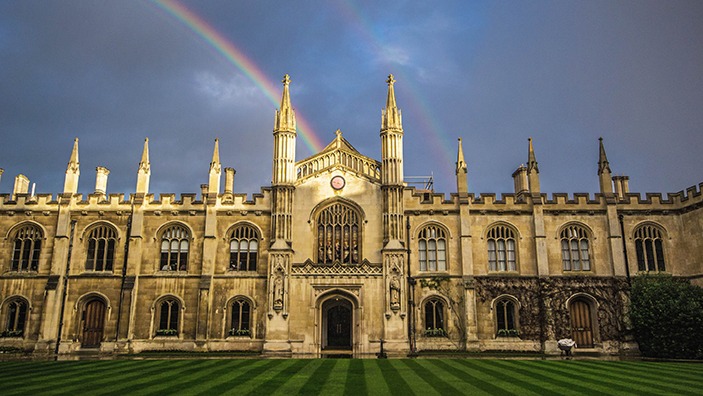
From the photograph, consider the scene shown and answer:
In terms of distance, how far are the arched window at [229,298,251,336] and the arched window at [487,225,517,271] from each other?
1658cm

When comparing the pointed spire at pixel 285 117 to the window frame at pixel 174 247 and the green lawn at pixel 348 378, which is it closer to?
the window frame at pixel 174 247

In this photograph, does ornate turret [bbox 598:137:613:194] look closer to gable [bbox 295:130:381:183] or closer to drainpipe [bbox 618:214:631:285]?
drainpipe [bbox 618:214:631:285]

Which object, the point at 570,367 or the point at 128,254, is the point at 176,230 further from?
the point at 570,367

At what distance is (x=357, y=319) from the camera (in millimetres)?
34438

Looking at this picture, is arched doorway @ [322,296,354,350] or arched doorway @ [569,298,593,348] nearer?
arched doorway @ [569,298,593,348]

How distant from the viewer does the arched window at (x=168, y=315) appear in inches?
1407

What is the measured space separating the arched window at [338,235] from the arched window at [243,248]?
4.49 meters

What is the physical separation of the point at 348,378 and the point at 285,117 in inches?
916

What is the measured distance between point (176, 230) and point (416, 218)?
1675 centimetres

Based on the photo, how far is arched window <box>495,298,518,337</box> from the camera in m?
35.4

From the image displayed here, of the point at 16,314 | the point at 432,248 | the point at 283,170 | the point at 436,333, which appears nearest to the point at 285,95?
the point at 283,170

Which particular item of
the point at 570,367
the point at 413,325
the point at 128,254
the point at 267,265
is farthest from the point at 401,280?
the point at 128,254

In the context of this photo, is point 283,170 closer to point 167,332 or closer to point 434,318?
point 167,332

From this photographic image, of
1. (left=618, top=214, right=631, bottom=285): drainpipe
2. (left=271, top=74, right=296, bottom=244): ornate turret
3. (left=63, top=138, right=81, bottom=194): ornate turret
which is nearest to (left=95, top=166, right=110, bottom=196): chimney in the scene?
(left=63, top=138, right=81, bottom=194): ornate turret
